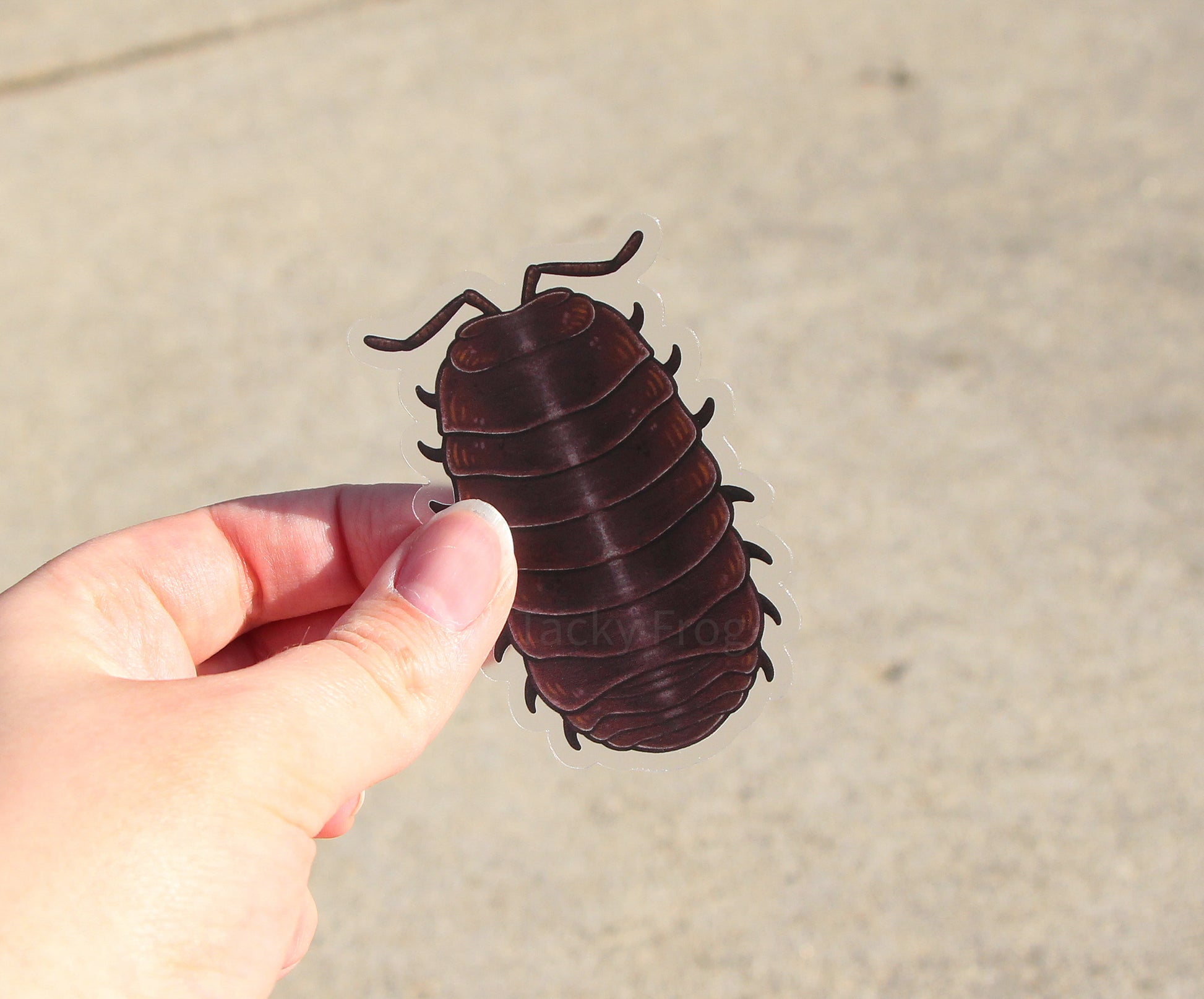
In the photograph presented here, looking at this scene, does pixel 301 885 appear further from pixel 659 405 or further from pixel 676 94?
pixel 676 94

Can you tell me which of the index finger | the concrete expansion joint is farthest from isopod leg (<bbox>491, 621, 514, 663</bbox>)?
the concrete expansion joint

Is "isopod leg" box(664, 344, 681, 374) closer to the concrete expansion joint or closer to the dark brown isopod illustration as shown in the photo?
the dark brown isopod illustration

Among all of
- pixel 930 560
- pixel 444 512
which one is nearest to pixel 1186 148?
pixel 930 560

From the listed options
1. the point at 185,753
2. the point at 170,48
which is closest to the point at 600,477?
the point at 185,753

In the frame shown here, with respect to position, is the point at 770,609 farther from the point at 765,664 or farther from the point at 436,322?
the point at 436,322

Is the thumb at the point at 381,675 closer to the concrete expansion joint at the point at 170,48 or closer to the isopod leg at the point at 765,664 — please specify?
the isopod leg at the point at 765,664

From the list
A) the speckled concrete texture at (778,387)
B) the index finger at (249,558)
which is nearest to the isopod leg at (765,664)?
the index finger at (249,558)
